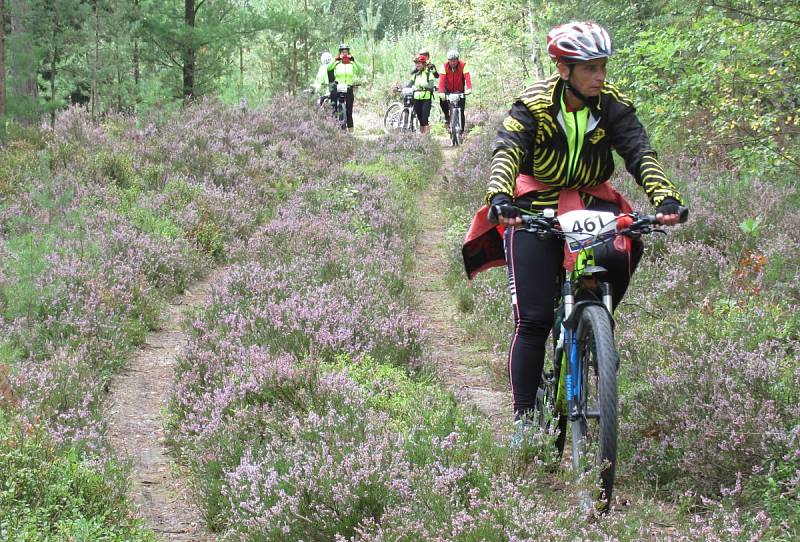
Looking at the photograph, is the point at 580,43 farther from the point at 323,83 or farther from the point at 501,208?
the point at 323,83

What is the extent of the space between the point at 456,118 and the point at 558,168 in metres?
19.1

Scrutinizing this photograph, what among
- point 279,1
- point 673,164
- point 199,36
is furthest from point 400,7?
point 673,164

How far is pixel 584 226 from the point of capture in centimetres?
382

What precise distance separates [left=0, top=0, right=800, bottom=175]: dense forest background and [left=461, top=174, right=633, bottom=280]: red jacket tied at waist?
437 cm

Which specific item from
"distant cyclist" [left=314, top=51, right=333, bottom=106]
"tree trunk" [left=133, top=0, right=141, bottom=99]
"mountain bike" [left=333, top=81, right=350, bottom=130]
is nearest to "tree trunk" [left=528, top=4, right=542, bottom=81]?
"mountain bike" [left=333, top=81, right=350, bottom=130]

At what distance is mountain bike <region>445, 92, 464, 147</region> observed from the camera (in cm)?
2239

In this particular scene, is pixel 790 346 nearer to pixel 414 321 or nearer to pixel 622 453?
pixel 622 453

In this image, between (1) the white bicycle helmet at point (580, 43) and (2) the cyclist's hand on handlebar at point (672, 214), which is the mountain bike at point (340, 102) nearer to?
(1) the white bicycle helmet at point (580, 43)

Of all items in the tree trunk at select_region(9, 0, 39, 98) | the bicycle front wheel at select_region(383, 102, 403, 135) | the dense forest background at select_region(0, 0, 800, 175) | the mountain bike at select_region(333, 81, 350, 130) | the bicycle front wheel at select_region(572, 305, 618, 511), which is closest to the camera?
the bicycle front wheel at select_region(572, 305, 618, 511)

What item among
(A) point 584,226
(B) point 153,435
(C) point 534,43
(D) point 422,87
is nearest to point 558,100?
(A) point 584,226

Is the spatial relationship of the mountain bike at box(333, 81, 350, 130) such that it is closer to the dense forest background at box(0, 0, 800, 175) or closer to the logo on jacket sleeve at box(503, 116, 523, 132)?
the dense forest background at box(0, 0, 800, 175)

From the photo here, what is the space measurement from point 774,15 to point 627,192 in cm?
280

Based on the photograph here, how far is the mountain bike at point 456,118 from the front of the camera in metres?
22.4

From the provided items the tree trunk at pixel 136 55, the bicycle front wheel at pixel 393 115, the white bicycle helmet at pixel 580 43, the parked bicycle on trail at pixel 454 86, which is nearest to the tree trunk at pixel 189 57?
the tree trunk at pixel 136 55
